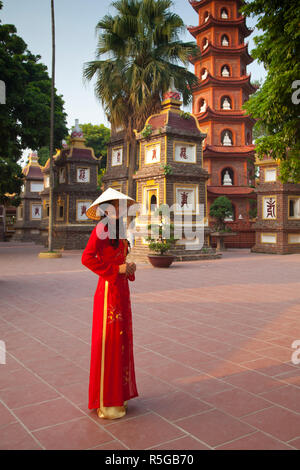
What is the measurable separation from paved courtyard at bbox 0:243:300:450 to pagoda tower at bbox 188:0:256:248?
70.8 feet

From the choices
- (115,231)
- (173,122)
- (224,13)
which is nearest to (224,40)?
(224,13)

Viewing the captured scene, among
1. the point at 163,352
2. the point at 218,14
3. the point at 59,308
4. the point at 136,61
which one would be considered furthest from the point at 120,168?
the point at 163,352

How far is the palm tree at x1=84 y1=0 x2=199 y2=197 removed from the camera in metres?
18.7

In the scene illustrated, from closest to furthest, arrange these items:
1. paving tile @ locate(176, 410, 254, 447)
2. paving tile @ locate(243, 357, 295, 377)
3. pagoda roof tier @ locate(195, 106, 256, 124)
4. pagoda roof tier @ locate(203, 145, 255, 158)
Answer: paving tile @ locate(176, 410, 254, 447) → paving tile @ locate(243, 357, 295, 377) → pagoda roof tier @ locate(203, 145, 255, 158) → pagoda roof tier @ locate(195, 106, 256, 124)

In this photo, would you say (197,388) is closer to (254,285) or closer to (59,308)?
(59,308)

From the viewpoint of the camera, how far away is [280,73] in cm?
718

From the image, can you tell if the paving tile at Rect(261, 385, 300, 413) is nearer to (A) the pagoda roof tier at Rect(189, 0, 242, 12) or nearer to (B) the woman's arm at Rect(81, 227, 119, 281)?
(B) the woman's arm at Rect(81, 227, 119, 281)

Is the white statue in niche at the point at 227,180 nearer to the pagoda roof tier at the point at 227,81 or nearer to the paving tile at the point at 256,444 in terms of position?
the pagoda roof tier at the point at 227,81

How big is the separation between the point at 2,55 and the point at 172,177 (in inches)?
348

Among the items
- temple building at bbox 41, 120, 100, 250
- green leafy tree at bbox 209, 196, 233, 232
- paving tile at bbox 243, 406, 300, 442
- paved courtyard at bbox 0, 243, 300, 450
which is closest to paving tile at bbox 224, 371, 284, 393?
paved courtyard at bbox 0, 243, 300, 450

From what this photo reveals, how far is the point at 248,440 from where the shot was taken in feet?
8.72

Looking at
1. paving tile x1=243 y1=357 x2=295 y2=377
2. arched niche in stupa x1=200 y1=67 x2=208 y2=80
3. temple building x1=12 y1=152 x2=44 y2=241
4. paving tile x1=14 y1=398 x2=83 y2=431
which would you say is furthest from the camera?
temple building x1=12 y1=152 x2=44 y2=241

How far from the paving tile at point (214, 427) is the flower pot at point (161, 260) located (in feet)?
34.9
